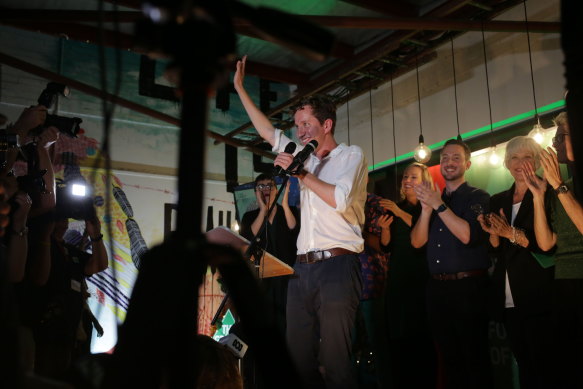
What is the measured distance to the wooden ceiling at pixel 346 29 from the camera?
Result: 14.2 feet

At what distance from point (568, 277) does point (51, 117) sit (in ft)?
10.5

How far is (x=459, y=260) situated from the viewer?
336cm

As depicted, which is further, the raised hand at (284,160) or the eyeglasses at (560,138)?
the eyeglasses at (560,138)

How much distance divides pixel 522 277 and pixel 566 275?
37 centimetres

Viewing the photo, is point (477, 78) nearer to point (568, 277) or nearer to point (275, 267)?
point (568, 277)

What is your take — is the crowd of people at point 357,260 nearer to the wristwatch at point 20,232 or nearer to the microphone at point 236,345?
the wristwatch at point 20,232

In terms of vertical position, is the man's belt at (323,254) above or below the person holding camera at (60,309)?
above

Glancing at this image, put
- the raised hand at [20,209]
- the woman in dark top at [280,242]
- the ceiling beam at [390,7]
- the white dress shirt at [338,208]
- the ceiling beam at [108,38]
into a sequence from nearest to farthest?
1. the raised hand at [20,209]
2. the white dress shirt at [338,208]
3. the woman in dark top at [280,242]
4. the ceiling beam at [390,7]
5. the ceiling beam at [108,38]

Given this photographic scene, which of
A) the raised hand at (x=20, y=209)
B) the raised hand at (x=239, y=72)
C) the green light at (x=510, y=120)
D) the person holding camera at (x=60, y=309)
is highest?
the green light at (x=510, y=120)

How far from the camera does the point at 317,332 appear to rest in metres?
2.82

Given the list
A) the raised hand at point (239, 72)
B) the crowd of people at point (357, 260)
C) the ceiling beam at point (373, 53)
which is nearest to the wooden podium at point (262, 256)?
the crowd of people at point (357, 260)

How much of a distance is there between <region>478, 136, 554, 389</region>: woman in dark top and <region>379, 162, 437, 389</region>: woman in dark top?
95 cm

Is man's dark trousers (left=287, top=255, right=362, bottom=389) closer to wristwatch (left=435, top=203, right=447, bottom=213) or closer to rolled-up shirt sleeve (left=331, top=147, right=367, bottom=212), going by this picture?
rolled-up shirt sleeve (left=331, top=147, right=367, bottom=212)

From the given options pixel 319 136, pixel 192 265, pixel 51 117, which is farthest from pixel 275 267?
pixel 192 265
